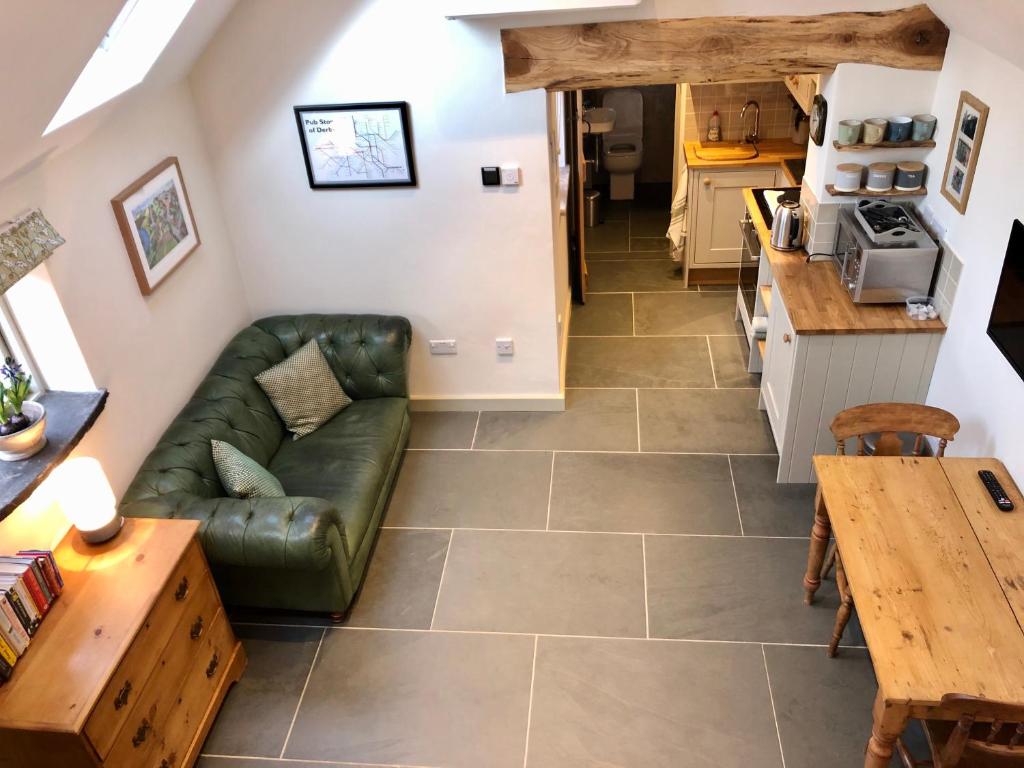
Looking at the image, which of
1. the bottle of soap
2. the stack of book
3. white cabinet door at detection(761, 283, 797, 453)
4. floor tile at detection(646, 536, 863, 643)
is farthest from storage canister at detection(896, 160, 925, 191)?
the stack of book

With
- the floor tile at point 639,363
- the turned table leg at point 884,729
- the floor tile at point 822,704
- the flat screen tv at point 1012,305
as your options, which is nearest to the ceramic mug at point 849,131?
the flat screen tv at point 1012,305

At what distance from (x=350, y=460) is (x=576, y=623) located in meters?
1.30

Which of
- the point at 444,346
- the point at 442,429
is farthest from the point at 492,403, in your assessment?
the point at 444,346

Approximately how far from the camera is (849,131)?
12.1 feet

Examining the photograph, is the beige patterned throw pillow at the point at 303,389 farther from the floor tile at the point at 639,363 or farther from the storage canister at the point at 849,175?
the storage canister at the point at 849,175

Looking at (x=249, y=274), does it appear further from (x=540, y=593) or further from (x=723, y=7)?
(x=723, y=7)

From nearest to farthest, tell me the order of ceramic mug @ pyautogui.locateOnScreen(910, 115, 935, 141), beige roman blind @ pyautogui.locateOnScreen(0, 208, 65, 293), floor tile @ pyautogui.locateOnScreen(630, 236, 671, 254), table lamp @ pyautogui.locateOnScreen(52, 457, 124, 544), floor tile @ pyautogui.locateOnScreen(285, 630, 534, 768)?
beige roman blind @ pyautogui.locateOnScreen(0, 208, 65, 293) < table lamp @ pyautogui.locateOnScreen(52, 457, 124, 544) < floor tile @ pyautogui.locateOnScreen(285, 630, 534, 768) < ceramic mug @ pyautogui.locateOnScreen(910, 115, 935, 141) < floor tile @ pyautogui.locateOnScreen(630, 236, 671, 254)

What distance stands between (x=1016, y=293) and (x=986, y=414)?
0.54m

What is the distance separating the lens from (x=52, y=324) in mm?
3047

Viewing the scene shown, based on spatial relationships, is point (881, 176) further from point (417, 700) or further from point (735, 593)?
point (417, 700)

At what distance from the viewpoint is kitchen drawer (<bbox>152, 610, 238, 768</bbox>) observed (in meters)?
2.84

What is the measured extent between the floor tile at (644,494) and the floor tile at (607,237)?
273cm

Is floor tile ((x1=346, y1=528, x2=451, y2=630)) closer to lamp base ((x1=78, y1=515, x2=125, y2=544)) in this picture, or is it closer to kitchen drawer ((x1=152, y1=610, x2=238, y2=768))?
kitchen drawer ((x1=152, y1=610, x2=238, y2=768))

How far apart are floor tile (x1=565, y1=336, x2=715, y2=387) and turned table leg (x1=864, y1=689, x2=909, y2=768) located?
2.68m
